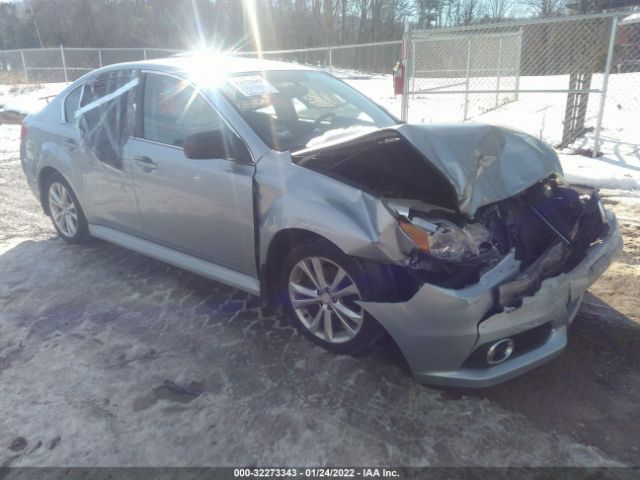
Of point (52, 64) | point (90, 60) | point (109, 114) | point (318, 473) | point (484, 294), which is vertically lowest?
point (318, 473)

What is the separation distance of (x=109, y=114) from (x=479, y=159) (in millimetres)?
3044

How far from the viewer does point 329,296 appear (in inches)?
112

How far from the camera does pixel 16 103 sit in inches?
628

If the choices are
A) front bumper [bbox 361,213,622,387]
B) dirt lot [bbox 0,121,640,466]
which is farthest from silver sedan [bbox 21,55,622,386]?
dirt lot [bbox 0,121,640,466]

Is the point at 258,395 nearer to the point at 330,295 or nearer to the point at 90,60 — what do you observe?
the point at 330,295

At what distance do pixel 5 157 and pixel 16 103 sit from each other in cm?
839

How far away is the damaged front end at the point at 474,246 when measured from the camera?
2354mm

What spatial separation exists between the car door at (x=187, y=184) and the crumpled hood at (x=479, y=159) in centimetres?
112

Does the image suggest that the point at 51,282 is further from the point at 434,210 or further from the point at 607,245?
the point at 607,245

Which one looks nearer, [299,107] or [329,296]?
[329,296]

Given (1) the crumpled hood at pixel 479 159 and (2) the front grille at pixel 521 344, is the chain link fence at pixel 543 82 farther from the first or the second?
(2) the front grille at pixel 521 344

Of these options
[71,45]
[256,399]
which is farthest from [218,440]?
[71,45]

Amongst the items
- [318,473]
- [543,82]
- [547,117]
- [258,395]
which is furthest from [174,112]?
[543,82]

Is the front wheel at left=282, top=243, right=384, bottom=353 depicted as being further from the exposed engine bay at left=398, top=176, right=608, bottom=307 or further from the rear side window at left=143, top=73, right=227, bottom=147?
the rear side window at left=143, top=73, right=227, bottom=147
